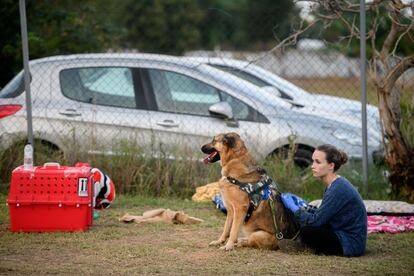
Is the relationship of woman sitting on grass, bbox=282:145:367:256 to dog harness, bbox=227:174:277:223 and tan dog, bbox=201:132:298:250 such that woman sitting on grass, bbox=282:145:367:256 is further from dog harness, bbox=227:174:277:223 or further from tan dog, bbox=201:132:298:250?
dog harness, bbox=227:174:277:223

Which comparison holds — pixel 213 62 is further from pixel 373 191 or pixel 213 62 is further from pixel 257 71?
pixel 373 191

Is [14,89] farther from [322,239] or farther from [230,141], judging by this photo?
[322,239]

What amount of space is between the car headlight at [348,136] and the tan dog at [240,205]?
3.04m

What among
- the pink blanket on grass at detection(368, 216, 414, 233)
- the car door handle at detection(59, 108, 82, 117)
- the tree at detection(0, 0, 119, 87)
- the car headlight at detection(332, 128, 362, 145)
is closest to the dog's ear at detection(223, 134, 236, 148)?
the pink blanket on grass at detection(368, 216, 414, 233)

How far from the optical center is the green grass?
20.2 ft

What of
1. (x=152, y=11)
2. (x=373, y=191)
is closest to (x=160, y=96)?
(x=373, y=191)

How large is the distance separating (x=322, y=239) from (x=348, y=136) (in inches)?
143

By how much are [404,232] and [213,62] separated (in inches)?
187

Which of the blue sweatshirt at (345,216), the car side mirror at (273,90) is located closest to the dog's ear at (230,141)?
the blue sweatshirt at (345,216)

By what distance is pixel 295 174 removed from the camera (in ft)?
32.4

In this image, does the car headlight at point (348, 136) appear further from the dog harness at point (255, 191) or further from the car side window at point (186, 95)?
the dog harness at point (255, 191)

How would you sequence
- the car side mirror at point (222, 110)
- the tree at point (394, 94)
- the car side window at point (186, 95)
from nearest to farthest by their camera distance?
the tree at point (394, 94), the car side mirror at point (222, 110), the car side window at point (186, 95)

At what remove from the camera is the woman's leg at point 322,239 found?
6.69 meters

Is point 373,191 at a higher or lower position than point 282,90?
lower
